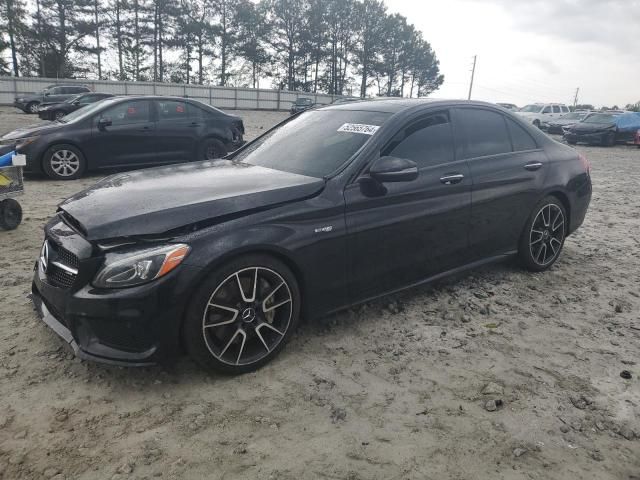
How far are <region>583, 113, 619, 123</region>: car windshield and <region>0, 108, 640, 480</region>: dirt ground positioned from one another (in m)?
20.3

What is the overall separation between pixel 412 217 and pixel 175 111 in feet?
23.6

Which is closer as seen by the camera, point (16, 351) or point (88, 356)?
point (88, 356)

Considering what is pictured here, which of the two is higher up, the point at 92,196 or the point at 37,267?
the point at 92,196

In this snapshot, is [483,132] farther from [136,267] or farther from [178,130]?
[178,130]

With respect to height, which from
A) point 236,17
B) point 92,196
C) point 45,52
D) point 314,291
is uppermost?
point 236,17

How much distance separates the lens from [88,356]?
269cm

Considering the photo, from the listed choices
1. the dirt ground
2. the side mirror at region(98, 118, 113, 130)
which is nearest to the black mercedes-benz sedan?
the dirt ground

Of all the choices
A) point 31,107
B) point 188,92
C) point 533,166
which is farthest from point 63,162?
point 188,92

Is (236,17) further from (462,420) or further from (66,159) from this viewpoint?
(462,420)

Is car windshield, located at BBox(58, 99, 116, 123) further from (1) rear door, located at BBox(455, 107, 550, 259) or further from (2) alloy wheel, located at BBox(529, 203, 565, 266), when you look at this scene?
(2) alloy wheel, located at BBox(529, 203, 565, 266)

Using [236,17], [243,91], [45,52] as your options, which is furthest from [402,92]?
[45,52]

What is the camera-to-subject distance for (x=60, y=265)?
2.90m

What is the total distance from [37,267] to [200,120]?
697 cm

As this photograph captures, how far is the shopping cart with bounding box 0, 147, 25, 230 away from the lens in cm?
549
